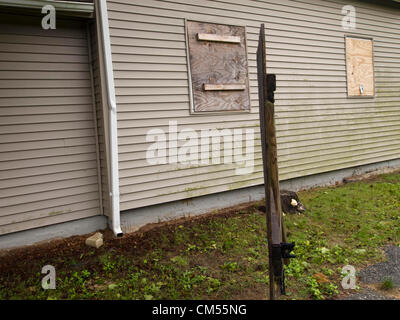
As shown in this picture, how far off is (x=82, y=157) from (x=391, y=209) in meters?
5.12

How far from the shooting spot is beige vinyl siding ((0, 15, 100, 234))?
423 centimetres

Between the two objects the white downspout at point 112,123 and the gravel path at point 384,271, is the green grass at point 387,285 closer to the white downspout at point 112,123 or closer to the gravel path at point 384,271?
the gravel path at point 384,271

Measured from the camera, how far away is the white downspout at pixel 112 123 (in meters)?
4.36

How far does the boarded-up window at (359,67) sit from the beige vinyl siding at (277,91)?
20 cm

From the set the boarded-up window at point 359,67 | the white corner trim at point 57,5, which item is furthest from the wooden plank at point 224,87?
the boarded-up window at point 359,67

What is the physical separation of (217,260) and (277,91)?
12.7ft

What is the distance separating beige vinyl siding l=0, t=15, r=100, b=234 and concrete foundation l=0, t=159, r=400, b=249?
12cm

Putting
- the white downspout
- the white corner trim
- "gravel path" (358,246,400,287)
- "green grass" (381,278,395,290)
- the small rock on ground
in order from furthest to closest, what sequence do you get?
the white downspout, the white corner trim, "gravel path" (358,246,400,287), "green grass" (381,278,395,290), the small rock on ground

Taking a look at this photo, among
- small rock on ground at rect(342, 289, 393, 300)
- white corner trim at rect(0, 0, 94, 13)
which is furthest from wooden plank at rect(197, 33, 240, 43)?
small rock on ground at rect(342, 289, 393, 300)

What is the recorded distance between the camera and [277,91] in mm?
6629

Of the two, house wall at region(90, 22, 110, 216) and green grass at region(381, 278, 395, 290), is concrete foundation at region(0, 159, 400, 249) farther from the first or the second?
green grass at region(381, 278, 395, 290)

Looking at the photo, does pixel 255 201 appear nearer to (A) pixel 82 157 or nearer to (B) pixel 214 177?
(B) pixel 214 177

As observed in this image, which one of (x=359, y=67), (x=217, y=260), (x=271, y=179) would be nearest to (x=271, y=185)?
(x=271, y=179)

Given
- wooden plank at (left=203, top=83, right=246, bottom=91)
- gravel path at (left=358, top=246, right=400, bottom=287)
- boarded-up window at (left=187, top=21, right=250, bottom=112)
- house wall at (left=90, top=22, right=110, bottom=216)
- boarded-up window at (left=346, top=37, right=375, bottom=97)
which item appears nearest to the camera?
gravel path at (left=358, top=246, right=400, bottom=287)
